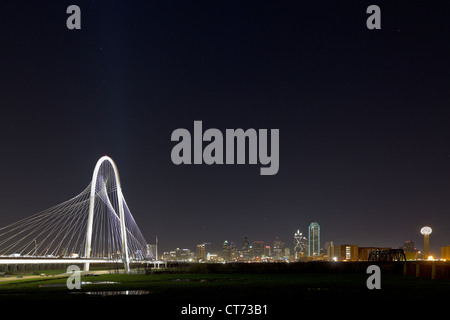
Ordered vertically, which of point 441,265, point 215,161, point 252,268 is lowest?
point 252,268

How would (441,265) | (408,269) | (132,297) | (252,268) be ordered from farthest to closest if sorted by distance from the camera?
(252,268) < (408,269) < (441,265) < (132,297)

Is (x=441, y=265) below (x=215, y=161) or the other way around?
below

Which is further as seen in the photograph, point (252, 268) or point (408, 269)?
point (252, 268)
